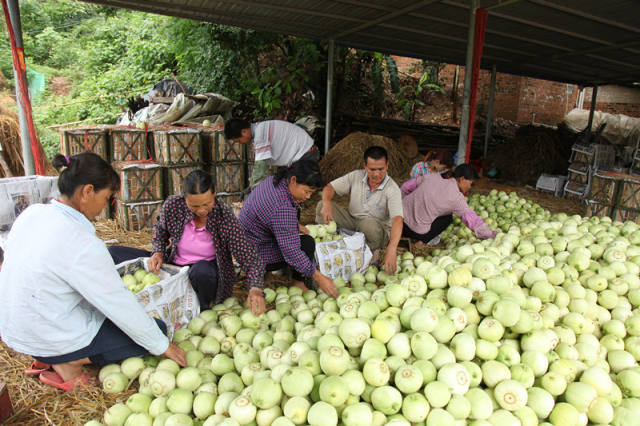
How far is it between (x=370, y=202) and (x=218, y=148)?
2794mm

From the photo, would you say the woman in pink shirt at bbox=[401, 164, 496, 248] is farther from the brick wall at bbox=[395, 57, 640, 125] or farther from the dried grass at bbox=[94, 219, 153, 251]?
the brick wall at bbox=[395, 57, 640, 125]

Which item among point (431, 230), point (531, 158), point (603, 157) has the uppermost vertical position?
point (603, 157)

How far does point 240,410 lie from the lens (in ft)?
4.95

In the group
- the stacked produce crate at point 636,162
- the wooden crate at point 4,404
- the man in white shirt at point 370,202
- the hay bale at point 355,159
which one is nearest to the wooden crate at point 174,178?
the man in white shirt at point 370,202

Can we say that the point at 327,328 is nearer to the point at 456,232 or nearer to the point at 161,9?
the point at 456,232

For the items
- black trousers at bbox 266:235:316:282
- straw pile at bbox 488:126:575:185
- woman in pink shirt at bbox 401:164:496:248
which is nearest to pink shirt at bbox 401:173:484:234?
woman in pink shirt at bbox 401:164:496:248

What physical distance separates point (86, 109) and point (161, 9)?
8600mm

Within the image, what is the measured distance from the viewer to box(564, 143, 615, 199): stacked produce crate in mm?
7738

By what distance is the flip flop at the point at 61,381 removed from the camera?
79.4 inches

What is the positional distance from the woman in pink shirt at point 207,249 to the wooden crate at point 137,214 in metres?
2.28

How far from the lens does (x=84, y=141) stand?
16.9ft

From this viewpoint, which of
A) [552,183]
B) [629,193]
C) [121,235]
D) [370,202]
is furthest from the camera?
[552,183]

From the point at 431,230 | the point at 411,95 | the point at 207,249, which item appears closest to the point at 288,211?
the point at 207,249

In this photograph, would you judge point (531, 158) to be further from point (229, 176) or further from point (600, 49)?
point (229, 176)
